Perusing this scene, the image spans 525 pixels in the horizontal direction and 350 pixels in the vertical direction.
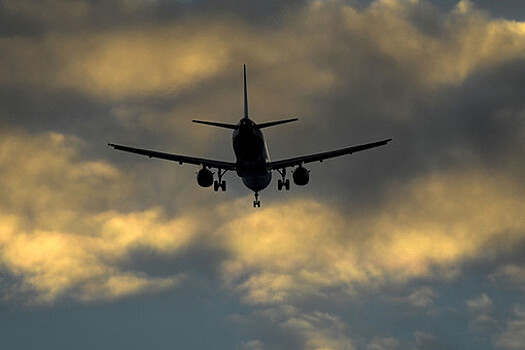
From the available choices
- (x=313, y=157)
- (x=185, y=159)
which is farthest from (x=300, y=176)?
(x=185, y=159)

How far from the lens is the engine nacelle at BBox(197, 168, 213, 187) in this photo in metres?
109

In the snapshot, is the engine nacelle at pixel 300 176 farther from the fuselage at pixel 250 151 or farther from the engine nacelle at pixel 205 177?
the engine nacelle at pixel 205 177

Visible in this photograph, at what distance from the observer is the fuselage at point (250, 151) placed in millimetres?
98000

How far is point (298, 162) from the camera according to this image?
111 m

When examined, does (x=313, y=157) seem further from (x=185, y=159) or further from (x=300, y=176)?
(x=185, y=159)

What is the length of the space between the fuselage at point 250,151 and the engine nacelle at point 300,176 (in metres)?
3.28

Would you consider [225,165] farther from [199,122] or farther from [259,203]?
[199,122]

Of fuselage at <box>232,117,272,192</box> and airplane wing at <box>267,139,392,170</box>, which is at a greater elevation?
airplane wing at <box>267,139,392,170</box>

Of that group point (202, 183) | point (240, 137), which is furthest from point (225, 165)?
point (240, 137)

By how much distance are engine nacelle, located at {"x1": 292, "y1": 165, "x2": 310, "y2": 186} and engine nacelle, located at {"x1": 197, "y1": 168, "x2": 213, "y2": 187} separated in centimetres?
968

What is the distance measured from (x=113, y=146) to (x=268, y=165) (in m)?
18.7

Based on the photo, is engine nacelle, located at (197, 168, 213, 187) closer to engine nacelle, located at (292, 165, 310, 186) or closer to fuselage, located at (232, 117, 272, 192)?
fuselage, located at (232, 117, 272, 192)

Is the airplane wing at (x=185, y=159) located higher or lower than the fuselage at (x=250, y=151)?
higher

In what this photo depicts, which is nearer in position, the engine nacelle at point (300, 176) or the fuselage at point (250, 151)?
the fuselage at point (250, 151)
